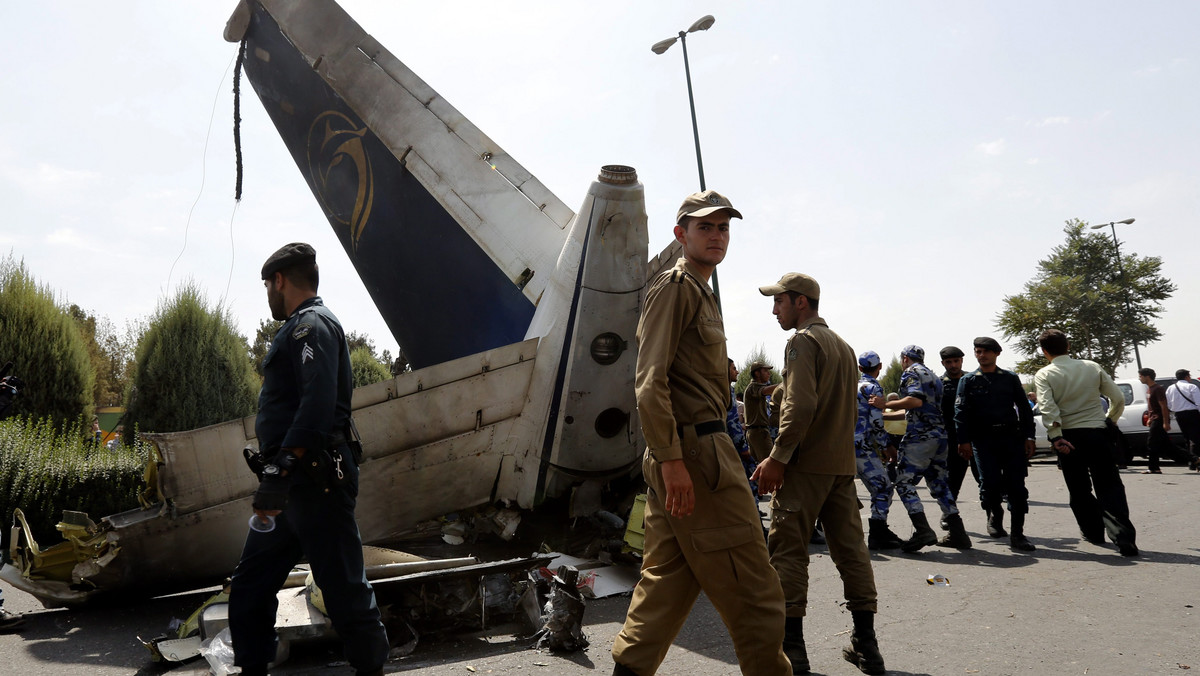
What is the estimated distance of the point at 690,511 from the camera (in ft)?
7.90

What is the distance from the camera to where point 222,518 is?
17.0 ft

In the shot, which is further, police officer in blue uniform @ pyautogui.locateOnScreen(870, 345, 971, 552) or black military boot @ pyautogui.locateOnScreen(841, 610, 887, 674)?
police officer in blue uniform @ pyautogui.locateOnScreen(870, 345, 971, 552)

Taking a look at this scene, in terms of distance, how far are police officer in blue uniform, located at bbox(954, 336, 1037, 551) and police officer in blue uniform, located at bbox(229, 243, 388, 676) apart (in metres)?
5.46

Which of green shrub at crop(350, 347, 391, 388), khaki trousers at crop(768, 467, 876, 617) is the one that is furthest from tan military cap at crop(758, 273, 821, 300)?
green shrub at crop(350, 347, 391, 388)

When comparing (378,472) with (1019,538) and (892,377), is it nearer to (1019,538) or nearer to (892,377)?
(1019,538)

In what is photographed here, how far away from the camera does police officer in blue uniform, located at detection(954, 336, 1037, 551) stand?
6207 millimetres

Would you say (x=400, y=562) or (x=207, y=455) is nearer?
(x=400, y=562)

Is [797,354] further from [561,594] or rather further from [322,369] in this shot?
[322,369]

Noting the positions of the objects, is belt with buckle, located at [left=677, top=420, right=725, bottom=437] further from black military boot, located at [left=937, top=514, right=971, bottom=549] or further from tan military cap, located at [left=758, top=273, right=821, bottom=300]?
black military boot, located at [left=937, top=514, right=971, bottom=549]

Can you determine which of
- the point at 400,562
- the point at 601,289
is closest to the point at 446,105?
the point at 601,289

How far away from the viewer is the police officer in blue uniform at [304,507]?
9.32 ft

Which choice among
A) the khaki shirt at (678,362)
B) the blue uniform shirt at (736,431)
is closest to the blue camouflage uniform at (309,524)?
the khaki shirt at (678,362)

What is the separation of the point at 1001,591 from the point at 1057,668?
1581 millimetres

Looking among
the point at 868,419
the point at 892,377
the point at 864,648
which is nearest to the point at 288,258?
the point at 864,648
